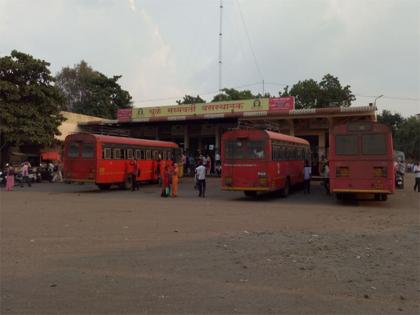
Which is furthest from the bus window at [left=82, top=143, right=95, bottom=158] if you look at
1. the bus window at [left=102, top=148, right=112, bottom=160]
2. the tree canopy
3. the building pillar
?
the tree canopy

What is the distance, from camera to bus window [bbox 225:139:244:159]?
20.3 metres

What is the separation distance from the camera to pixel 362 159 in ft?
59.1

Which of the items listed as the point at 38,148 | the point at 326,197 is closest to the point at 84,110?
the point at 38,148

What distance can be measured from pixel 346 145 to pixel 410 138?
71701mm

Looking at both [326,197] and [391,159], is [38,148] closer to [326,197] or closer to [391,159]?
[326,197]

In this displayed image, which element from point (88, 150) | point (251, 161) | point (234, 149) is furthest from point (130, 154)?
point (251, 161)

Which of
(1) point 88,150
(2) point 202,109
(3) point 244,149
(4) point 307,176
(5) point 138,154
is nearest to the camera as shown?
(3) point 244,149

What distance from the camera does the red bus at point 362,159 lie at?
17.7 m

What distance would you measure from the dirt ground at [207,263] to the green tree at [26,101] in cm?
2047

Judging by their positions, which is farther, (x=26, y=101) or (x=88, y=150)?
(x=26, y=101)

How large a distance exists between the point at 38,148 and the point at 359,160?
91.2 feet

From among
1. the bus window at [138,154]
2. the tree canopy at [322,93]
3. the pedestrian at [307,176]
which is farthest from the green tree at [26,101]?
the tree canopy at [322,93]

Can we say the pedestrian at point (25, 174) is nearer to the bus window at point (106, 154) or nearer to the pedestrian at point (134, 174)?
the bus window at point (106, 154)

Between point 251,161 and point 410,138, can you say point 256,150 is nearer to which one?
point 251,161
